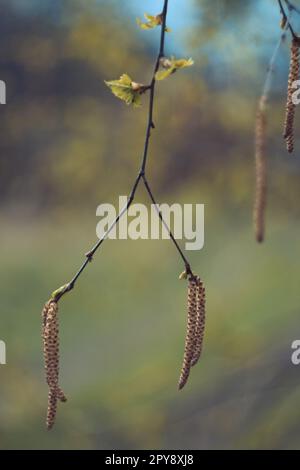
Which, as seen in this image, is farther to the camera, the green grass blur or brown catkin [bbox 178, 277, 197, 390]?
the green grass blur

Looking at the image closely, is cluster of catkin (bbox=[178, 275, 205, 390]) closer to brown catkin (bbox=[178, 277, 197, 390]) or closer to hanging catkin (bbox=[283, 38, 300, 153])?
brown catkin (bbox=[178, 277, 197, 390])

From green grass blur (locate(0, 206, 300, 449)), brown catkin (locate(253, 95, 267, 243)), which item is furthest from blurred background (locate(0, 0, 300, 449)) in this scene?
brown catkin (locate(253, 95, 267, 243))

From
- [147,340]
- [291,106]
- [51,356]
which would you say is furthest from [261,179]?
[147,340]
